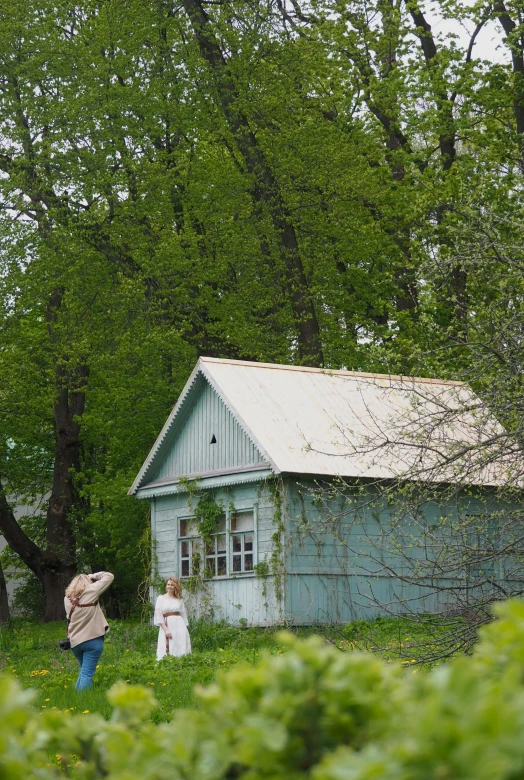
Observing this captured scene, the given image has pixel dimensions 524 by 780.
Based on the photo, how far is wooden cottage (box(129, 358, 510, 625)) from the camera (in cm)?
A: 2116

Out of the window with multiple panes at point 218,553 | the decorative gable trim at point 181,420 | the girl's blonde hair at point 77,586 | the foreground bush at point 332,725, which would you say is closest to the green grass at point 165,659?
the girl's blonde hair at point 77,586

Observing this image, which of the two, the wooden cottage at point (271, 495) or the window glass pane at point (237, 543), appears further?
the window glass pane at point (237, 543)

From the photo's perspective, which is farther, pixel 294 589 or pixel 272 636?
pixel 294 589

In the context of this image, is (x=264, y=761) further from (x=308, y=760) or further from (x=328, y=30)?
(x=328, y=30)

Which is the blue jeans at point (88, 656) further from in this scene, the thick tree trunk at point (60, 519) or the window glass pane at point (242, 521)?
the thick tree trunk at point (60, 519)

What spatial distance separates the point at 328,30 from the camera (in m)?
29.4

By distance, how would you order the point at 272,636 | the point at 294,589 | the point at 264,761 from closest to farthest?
the point at 264,761, the point at 272,636, the point at 294,589

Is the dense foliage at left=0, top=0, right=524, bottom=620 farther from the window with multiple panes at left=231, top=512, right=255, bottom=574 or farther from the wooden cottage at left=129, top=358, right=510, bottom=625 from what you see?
the window with multiple panes at left=231, top=512, right=255, bottom=574

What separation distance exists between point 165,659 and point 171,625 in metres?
1.49

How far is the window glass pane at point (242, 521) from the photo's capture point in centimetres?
2236

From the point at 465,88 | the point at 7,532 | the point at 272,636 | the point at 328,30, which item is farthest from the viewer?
the point at 7,532

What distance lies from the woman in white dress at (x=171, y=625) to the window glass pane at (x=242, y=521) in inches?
199

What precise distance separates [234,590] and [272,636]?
8.98 feet

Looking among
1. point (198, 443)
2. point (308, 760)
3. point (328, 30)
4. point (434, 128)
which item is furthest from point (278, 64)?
point (308, 760)
